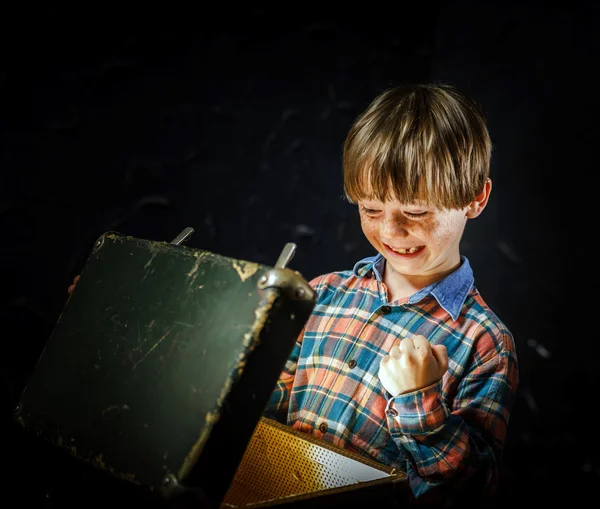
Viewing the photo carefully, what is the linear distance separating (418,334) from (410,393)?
19 centimetres

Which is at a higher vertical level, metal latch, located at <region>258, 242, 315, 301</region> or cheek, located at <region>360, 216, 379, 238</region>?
cheek, located at <region>360, 216, 379, 238</region>

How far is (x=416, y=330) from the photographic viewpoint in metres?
0.94

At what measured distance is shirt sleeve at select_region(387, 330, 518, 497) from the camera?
77 centimetres

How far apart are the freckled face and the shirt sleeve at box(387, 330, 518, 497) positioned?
0.59 feet

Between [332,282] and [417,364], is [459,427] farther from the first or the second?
[332,282]

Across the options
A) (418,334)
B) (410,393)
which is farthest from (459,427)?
(418,334)

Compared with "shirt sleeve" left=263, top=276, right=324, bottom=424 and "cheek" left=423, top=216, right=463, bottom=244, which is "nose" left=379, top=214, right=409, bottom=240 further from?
"shirt sleeve" left=263, top=276, right=324, bottom=424

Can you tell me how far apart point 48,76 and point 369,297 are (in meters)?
0.75

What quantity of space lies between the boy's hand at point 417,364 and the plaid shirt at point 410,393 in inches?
0.5

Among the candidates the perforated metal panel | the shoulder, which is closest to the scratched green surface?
the perforated metal panel

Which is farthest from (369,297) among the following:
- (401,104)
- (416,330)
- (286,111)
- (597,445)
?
(286,111)

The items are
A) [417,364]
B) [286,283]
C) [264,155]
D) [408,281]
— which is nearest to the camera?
[286,283]

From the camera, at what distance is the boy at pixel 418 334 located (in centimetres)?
79

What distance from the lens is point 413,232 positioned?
898mm
